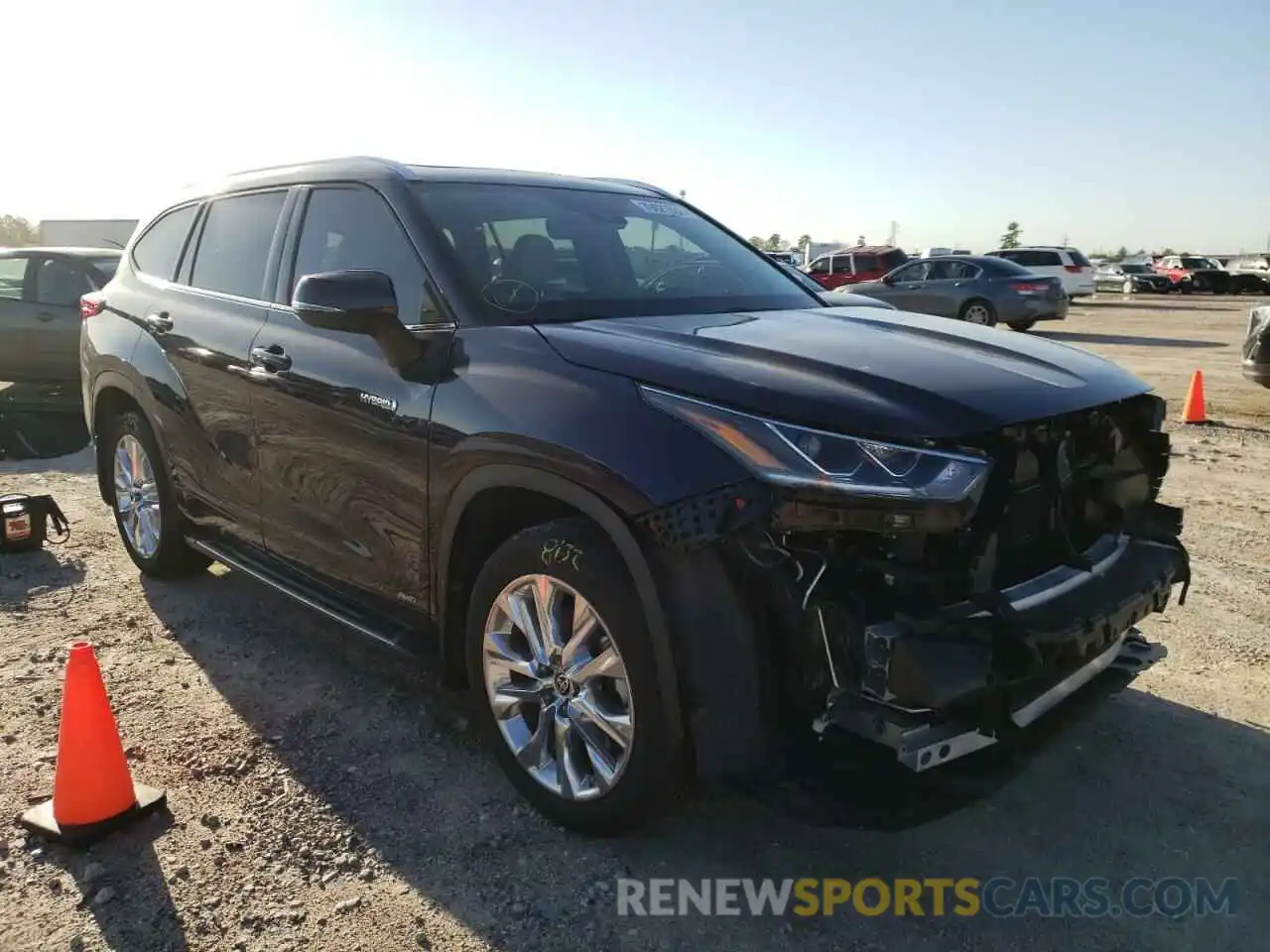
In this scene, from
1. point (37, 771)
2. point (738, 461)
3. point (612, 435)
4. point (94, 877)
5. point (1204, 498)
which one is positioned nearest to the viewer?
point (738, 461)

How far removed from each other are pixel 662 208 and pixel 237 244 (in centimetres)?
183

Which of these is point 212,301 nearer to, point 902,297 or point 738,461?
point 738,461

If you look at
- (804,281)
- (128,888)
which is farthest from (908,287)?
(128,888)

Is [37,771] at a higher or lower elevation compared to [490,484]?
lower

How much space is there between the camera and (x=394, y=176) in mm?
3494

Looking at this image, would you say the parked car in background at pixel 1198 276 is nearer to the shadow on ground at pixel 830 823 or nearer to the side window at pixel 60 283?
the side window at pixel 60 283

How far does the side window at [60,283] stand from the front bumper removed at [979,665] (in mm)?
9755

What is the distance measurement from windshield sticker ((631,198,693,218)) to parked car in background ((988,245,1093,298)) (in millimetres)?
24764

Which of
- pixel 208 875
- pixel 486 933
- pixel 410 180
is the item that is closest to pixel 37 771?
pixel 208 875

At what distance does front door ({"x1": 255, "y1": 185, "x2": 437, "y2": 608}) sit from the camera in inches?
126

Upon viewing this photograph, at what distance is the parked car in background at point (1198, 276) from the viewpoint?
40.2m

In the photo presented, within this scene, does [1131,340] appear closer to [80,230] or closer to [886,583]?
[886,583]

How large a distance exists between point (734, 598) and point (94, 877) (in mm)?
1957

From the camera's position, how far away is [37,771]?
10.9ft
